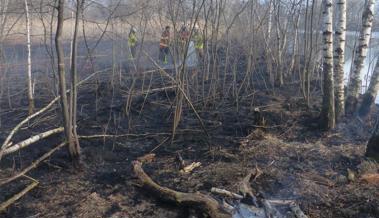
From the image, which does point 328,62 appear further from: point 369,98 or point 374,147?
point 369,98

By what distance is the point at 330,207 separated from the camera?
14.8 feet

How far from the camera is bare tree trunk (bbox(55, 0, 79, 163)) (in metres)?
4.75

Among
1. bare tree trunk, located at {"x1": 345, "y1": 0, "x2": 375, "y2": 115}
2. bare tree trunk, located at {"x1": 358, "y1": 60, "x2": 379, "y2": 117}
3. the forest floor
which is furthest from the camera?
bare tree trunk, located at {"x1": 358, "y1": 60, "x2": 379, "y2": 117}

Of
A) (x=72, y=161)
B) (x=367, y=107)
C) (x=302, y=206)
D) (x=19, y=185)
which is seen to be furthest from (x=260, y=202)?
(x=367, y=107)

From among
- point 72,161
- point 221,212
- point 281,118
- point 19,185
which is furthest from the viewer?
point 281,118

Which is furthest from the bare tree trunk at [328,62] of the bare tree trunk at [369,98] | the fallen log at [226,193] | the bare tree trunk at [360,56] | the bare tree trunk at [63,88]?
the bare tree trunk at [63,88]

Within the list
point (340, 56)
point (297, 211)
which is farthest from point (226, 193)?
point (340, 56)

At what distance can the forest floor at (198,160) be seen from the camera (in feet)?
14.9

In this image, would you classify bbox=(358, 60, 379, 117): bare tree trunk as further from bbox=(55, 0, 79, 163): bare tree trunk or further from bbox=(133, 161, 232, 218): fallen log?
bbox=(55, 0, 79, 163): bare tree trunk

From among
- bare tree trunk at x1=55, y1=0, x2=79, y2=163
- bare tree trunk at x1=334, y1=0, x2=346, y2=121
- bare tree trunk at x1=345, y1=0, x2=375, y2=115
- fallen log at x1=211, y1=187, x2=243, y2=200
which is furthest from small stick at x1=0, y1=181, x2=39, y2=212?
bare tree trunk at x1=345, y1=0, x2=375, y2=115

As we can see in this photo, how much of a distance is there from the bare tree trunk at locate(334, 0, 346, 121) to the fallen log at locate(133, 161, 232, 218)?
408 centimetres

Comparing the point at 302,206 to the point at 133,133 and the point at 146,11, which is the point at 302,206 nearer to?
the point at 133,133

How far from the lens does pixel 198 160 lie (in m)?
5.92

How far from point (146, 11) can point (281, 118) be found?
3898 millimetres
